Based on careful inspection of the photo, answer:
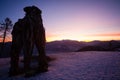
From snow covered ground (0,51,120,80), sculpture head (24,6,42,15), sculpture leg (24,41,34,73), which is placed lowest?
snow covered ground (0,51,120,80)

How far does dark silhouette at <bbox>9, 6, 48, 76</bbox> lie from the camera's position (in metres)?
13.8

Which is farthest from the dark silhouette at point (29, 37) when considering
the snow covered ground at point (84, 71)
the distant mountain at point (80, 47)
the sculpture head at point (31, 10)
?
the distant mountain at point (80, 47)

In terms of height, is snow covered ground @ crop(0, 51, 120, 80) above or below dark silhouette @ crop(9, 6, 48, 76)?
below

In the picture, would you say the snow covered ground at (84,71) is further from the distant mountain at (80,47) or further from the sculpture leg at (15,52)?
the distant mountain at (80,47)

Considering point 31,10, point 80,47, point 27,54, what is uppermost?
point 31,10

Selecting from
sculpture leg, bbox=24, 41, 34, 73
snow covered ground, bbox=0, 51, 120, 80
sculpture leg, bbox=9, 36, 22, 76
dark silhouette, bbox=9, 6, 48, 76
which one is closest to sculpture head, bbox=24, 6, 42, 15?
dark silhouette, bbox=9, 6, 48, 76

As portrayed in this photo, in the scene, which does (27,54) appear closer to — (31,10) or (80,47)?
(31,10)

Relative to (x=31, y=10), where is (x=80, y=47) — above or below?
below

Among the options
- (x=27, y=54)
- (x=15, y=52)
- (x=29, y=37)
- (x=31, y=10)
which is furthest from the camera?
(x=15, y=52)

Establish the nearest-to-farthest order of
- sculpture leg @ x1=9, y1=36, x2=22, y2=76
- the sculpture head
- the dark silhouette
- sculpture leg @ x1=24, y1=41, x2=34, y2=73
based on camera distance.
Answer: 1. sculpture leg @ x1=24, y1=41, x2=34, y2=73
2. the dark silhouette
3. the sculpture head
4. sculpture leg @ x1=9, y1=36, x2=22, y2=76

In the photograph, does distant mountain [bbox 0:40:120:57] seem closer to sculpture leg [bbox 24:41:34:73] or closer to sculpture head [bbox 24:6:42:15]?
sculpture head [bbox 24:6:42:15]

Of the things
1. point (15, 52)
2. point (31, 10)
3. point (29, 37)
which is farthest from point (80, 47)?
point (29, 37)

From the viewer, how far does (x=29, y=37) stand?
13852mm

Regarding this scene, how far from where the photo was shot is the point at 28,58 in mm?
13539
